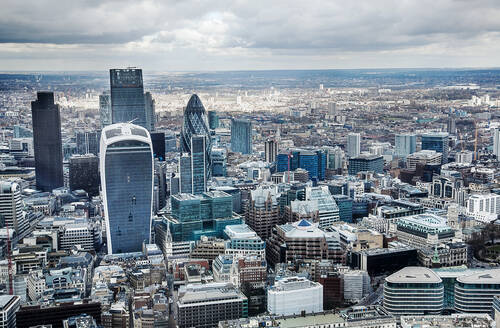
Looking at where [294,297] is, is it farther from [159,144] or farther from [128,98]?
[159,144]

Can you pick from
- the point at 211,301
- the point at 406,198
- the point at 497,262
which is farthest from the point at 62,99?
the point at 497,262

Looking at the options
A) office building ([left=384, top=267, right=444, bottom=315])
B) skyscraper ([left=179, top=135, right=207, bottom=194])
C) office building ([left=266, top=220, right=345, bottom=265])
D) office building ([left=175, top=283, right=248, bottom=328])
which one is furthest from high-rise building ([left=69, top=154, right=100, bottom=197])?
office building ([left=384, top=267, right=444, bottom=315])

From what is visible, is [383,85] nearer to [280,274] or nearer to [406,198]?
[406,198]

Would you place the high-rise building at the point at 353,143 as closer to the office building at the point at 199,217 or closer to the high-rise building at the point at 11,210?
the office building at the point at 199,217

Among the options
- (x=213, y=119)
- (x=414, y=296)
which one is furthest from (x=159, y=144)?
(x=414, y=296)

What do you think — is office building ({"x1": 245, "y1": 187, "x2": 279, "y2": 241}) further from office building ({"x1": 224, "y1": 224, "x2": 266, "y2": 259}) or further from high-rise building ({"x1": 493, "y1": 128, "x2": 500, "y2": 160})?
high-rise building ({"x1": 493, "y1": 128, "x2": 500, "y2": 160})

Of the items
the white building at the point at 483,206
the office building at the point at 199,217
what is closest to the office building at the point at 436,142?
the white building at the point at 483,206
